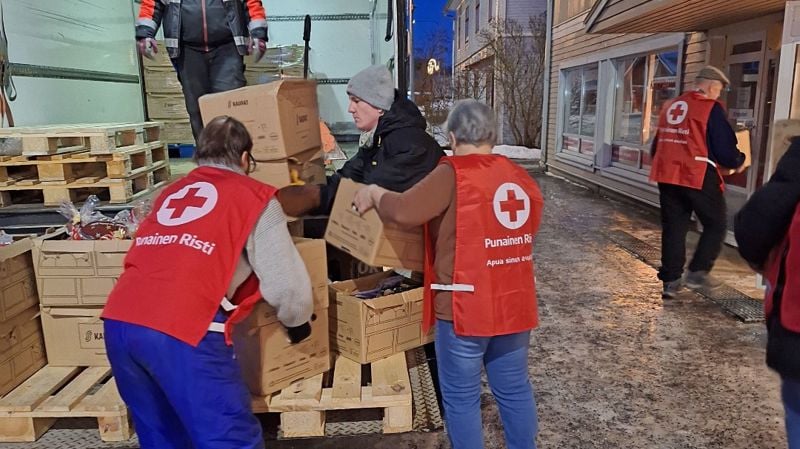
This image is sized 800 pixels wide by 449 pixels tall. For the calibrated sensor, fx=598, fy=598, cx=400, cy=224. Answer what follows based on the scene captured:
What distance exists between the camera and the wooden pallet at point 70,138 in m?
4.60

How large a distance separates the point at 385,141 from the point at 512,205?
1062 millimetres

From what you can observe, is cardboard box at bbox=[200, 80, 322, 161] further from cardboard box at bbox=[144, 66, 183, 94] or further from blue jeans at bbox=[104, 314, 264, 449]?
cardboard box at bbox=[144, 66, 183, 94]

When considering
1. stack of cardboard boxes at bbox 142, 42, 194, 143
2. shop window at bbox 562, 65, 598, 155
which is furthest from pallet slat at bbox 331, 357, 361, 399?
shop window at bbox 562, 65, 598, 155

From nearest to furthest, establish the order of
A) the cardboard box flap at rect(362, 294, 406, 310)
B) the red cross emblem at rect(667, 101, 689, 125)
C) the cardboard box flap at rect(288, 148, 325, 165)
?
the cardboard box flap at rect(362, 294, 406, 310) → the cardboard box flap at rect(288, 148, 325, 165) → the red cross emblem at rect(667, 101, 689, 125)

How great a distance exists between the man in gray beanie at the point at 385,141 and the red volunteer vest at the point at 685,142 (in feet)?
8.62

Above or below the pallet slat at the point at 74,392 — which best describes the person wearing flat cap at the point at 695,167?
above

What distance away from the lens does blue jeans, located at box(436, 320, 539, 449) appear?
2615 mm

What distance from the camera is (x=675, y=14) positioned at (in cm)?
709

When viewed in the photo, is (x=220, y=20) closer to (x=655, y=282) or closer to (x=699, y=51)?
(x=655, y=282)

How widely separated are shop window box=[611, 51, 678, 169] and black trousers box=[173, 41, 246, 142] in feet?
21.4

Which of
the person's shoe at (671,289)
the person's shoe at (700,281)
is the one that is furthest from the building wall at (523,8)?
the person's shoe at (671,289)

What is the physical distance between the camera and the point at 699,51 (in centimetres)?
800

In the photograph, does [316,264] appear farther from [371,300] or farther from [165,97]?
[165,97]

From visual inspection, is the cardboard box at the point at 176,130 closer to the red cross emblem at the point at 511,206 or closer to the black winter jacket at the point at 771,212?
the red cross emblem at the point at 511,206
